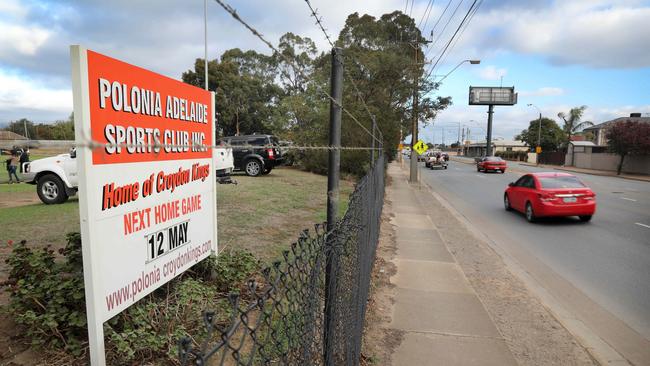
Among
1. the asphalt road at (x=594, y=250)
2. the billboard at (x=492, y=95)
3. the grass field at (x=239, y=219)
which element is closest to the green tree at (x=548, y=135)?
the billboard at (x=492, y=95)

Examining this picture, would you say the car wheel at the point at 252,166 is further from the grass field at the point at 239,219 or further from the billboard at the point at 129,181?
the billboard at the point at 129,181

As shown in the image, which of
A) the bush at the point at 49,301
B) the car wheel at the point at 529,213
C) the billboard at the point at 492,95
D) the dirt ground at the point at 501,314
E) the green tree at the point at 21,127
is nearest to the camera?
the green tree at the point at 21,127

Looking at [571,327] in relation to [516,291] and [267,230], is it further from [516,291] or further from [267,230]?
[267,230]

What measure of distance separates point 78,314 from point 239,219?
17.4ft

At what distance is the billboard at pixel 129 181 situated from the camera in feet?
7.34

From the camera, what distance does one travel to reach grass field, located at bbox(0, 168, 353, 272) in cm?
637

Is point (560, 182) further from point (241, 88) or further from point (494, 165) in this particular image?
point (241, 88)

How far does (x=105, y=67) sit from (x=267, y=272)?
163 cm

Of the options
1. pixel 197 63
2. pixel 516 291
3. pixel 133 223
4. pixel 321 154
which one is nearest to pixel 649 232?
pixel 516 291

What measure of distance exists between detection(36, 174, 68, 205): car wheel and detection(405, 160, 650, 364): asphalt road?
10.1 m

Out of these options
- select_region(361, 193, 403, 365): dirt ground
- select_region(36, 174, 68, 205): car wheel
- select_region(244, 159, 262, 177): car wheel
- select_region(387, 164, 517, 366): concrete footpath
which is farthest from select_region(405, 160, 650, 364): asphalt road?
select_region(36, 174, 68, 205): car wheel

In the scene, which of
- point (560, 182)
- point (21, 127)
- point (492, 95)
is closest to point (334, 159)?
point (21, 127)

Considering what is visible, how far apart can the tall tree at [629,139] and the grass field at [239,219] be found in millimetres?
35822

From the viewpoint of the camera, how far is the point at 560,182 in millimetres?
11883
